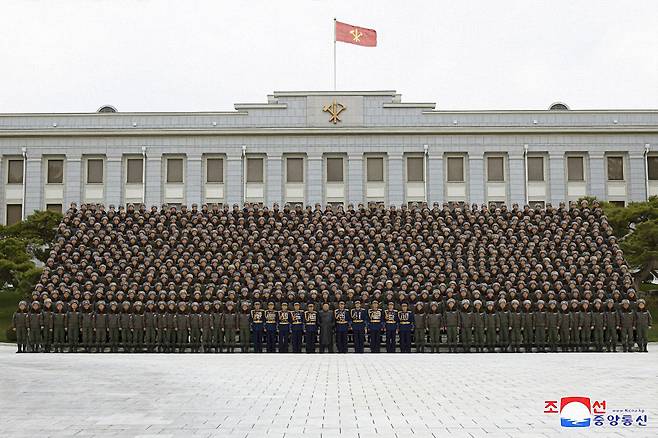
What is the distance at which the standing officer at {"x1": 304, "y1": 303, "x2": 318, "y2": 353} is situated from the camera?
23578 millimetres

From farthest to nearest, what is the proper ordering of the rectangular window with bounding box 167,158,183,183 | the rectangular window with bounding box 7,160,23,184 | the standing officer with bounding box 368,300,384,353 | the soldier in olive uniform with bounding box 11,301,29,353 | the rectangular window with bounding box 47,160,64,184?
the rectangular window with bounding box 7,160,23,184 → the rectangular window with bounding box 47,160,64,184 → the rectangular window with bounding box 167,158,183,183 → the soldier in olive uniform with bounding box 11,301,29,353 → the standing officer with bounding box 368,300,384,353

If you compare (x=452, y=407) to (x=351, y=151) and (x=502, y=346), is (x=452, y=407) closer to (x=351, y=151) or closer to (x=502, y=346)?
(x=502, y=346)

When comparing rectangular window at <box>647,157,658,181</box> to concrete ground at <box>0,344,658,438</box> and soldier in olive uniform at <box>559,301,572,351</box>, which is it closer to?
soldier in olive uniform at <box>559,301,572,351</box>

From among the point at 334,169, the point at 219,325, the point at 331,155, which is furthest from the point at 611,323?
the point at 331,155

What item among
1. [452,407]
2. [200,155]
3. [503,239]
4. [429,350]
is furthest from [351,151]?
[452,407]

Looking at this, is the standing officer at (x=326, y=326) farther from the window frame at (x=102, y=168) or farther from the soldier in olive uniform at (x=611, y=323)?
the window frame at (x=102, y=168)

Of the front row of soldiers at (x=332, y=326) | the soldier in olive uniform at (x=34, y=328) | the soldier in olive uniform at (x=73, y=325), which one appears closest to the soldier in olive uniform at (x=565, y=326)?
the front row of soldiers at (x=332, y=326)

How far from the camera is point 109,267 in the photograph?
25844 mm

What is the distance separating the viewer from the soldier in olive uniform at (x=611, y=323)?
23.6 m

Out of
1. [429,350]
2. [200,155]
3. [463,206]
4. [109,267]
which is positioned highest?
[200,155]

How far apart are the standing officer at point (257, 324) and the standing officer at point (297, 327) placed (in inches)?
34.1

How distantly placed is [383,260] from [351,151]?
20.8 m

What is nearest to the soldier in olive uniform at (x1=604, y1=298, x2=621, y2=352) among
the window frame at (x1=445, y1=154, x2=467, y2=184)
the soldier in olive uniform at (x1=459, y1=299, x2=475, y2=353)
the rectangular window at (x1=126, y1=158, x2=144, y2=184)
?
the soldier in olive uniform at (x1=459, y1=299, x2=475, y2=353)

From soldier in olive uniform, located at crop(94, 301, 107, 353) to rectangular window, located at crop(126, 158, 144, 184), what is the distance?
23188 mm
